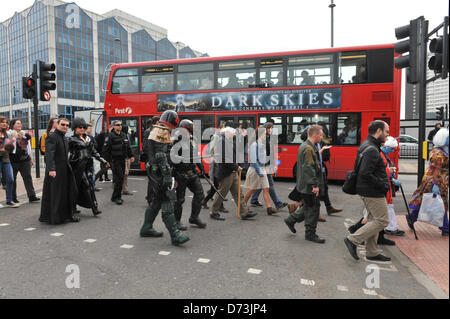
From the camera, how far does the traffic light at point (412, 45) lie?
5.35 metres

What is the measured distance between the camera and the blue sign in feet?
31.0

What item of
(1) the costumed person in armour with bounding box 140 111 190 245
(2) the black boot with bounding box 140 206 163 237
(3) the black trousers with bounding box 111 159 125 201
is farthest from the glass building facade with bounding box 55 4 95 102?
(1) the costumed person in armour with bounding box 140 111 190 245

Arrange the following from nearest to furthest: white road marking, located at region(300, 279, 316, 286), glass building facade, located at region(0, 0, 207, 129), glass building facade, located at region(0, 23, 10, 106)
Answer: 1. white road marking, located at region(300, 279, 316, 286)
2. glass building facade, located at region(0, 0, 207, 129)
3. glass building facade, located at region(0, 23, 10, 106)

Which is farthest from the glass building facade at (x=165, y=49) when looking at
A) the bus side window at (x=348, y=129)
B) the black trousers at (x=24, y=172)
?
the black trousers at (x=24, y=172)

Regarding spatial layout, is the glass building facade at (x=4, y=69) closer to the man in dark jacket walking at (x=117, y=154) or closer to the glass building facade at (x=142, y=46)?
the glass building facade at (x=142, y=46)

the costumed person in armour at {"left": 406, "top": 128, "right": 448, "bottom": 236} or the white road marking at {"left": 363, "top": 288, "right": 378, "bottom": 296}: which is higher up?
the costumed person in armour at {"left": 406, "top": 128, "right": 448, "bottom": 236}

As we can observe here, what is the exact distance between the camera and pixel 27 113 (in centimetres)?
5075

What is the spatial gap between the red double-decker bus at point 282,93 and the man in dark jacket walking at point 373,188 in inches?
221

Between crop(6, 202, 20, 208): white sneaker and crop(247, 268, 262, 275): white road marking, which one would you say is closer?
crop(247, 268, 262, 275): white road marking

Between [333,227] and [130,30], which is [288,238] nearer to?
[333,227]

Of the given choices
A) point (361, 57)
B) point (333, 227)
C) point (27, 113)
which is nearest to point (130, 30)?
point (27, 113)

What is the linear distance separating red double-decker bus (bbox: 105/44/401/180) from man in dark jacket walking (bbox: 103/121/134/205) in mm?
3688

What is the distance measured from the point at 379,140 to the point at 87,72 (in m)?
53.4

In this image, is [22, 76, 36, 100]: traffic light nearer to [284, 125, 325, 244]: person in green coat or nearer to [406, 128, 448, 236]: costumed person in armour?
[284, 125, 325, 244]: person in green coat
